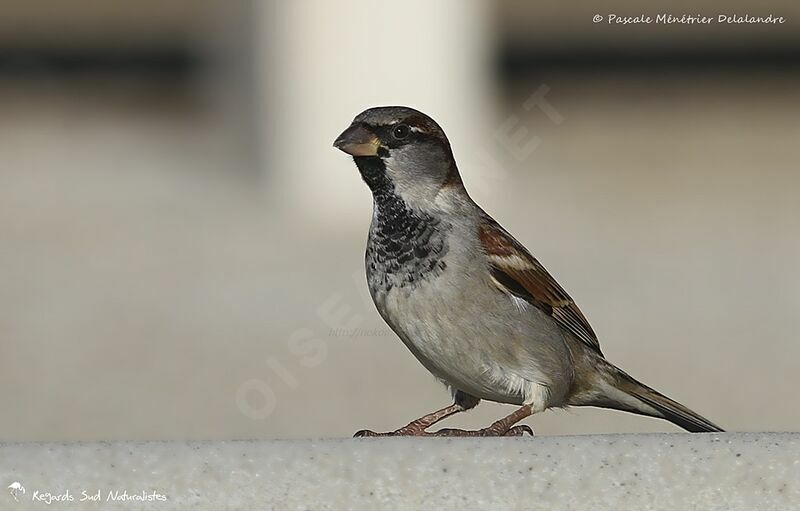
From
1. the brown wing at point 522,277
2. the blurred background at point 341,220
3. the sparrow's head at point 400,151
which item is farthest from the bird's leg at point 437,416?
the blurred background at point 341,220

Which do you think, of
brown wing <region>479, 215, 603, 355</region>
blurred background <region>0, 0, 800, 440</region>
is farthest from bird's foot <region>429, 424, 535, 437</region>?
blurred background <region>0, 0, 800, 440</region>

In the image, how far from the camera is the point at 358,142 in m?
1.73

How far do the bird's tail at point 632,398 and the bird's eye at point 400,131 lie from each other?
0.46 metres

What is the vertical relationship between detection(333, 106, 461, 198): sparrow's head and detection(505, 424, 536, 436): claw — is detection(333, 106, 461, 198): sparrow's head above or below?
above

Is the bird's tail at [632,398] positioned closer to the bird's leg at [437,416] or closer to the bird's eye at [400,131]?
the bird's leg at [437,416]

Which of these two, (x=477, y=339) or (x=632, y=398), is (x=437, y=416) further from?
(x=632, y=398)

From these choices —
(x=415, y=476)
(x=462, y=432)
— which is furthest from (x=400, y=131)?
(x=415, y=476)

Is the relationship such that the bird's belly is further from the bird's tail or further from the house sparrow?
the bird's tail

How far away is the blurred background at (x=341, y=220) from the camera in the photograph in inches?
144

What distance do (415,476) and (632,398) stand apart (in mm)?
649

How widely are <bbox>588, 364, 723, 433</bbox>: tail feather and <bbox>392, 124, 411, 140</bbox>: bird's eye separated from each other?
18.4 inches

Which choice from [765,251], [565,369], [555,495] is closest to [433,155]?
[565,369]

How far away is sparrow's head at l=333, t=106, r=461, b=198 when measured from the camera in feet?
5.77

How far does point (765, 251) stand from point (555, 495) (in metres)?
3.46
